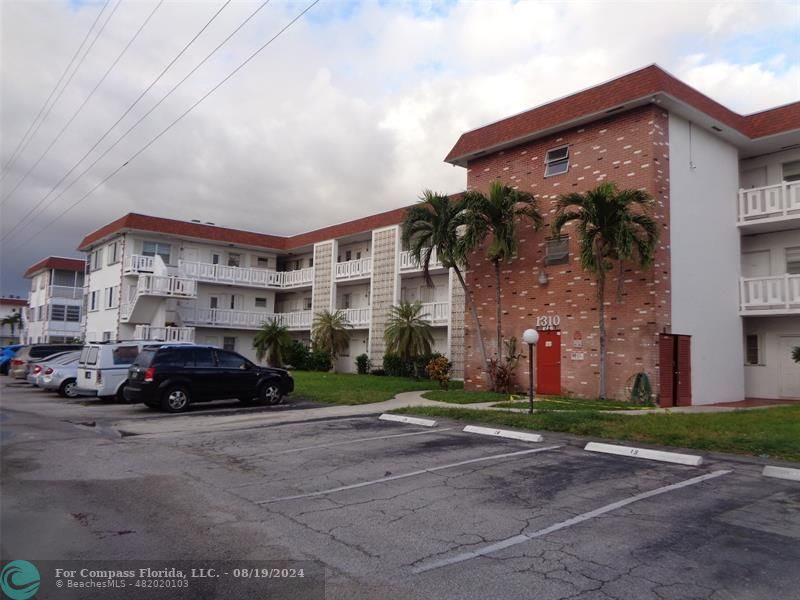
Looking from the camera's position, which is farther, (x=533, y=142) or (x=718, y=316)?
(x=533, y=142)

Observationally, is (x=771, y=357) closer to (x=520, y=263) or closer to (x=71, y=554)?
(x=520, y=263)

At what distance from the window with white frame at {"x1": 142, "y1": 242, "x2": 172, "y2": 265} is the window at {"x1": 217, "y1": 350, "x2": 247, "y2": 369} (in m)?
22.0

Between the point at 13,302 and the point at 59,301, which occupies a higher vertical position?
the point at 13,302

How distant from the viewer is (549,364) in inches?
782

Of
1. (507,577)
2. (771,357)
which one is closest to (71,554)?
(507,577)

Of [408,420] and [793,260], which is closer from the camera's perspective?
[408,420]

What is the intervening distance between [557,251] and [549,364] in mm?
3624

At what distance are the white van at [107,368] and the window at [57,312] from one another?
38.8 m

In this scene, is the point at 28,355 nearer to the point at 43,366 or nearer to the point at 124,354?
the point at 43,366

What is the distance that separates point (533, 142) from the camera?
2103cm

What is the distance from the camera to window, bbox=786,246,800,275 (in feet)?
67.5

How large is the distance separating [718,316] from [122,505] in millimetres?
18467

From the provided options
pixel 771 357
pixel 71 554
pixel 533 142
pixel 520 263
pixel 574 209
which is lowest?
pixel 71 554

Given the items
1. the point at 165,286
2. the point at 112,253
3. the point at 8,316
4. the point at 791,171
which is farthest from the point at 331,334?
the point at 8,316
